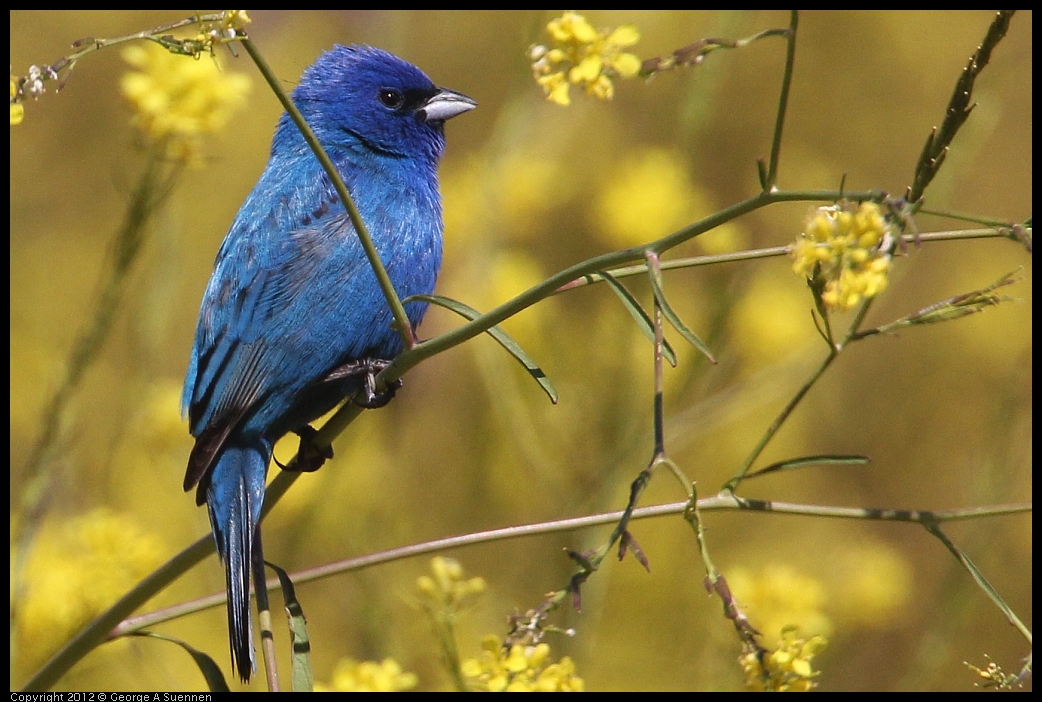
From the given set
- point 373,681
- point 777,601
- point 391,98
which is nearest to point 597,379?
point 391,98

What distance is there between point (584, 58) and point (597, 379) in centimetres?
275

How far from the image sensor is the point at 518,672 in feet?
5.36

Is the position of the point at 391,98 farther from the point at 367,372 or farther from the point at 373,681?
the point at 373,681

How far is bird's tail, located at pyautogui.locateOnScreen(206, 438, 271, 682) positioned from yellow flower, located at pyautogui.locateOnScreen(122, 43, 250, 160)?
36.0 inches

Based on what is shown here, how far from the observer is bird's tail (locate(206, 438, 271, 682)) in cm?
261

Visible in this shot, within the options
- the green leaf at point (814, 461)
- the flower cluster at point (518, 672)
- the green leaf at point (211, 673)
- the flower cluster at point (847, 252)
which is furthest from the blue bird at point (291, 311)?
the flower cluster at point (847, 252)

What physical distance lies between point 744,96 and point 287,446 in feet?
13.5

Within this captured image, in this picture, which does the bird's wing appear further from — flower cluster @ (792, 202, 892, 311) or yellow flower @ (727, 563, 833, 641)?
flower cluster @ (792, 202, 892, 311)

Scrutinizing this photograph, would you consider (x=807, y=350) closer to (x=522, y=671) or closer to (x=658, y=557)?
(x=658, y=557)

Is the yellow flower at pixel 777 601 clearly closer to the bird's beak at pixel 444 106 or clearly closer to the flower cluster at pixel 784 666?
the flower cluster at pixel 784 666

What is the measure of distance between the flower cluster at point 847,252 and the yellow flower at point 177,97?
1991 millimetres

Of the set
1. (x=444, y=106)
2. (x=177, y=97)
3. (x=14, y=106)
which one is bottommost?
(x=14, y=106)

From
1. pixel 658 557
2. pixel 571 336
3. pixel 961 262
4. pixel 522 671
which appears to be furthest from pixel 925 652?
pixel 961 262

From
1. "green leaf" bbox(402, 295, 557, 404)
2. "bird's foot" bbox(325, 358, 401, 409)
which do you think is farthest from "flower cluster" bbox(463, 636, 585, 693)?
"bird's foot" bbox(325, 358, 401, 409)
